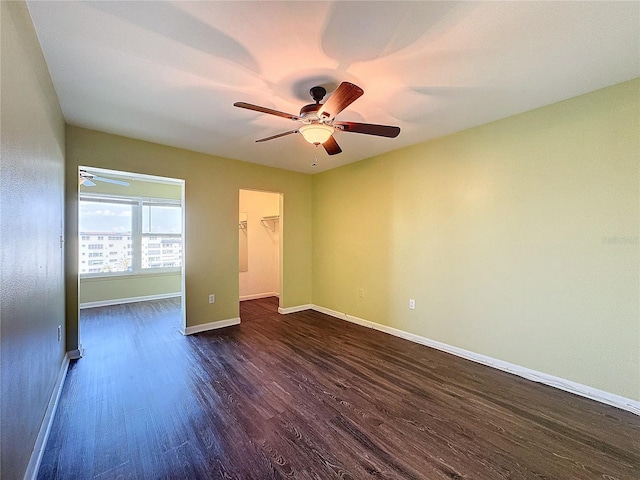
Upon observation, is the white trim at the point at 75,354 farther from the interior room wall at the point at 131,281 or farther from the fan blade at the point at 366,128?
the fan blade at the point at 366,128

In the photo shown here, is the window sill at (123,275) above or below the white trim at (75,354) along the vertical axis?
above

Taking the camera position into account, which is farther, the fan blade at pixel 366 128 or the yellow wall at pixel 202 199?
the yellow wall at pixel 202 199

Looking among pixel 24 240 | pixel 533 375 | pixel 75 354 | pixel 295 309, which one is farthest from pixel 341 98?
pixel 295 309

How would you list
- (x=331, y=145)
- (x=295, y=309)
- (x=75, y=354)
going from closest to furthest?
(x=331, y=145), (x=75, y=354), (x=295, y=309)

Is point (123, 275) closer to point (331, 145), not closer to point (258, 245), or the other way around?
point (258, 245)

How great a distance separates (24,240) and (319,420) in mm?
2110

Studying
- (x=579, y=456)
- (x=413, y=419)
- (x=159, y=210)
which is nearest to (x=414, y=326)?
(x=413, y=419)

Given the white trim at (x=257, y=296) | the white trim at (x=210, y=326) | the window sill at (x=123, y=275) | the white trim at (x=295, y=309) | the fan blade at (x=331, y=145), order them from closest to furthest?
the fan blade at (x=331, y=145) → the white trim at (x=210, y=326) → the white trim at (x=295, y=309) → the window sill at (x=123, y=275) → the white trim at (x=257, y=296)

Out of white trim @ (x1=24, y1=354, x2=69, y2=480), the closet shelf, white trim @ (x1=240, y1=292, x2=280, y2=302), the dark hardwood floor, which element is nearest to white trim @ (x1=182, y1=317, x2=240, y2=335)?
the dark hardwood floor

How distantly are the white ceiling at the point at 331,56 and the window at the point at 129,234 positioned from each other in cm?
308

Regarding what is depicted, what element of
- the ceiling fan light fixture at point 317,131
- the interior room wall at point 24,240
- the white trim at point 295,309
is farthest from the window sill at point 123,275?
the ceiling fan light fixture at point 317,131

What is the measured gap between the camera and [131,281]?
223 inches

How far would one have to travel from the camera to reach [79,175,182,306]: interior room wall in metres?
5.18

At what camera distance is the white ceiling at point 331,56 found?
1.50m
